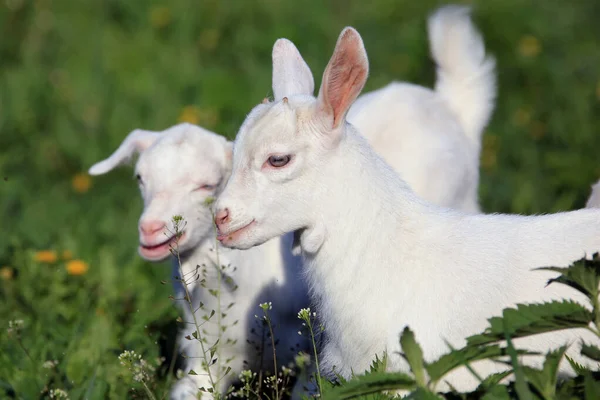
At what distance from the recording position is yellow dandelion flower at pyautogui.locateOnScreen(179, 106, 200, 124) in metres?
7.38

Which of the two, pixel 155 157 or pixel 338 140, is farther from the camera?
pixel 155 157

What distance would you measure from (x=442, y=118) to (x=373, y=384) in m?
2.86

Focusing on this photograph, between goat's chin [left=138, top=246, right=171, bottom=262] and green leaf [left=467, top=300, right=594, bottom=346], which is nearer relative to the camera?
green leaf [left=467, top=300, right=594, bottom=346]

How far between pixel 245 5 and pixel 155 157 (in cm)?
535

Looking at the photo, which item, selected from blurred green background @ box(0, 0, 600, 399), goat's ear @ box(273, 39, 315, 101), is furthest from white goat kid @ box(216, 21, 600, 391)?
blurred green background @ box(0, 0, 600, 399)

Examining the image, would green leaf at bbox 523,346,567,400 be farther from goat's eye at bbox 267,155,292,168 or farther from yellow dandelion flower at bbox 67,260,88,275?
yellow dandelion flower at bbox 67,260,88,275

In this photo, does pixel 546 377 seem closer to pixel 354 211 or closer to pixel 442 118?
pixel 354 211

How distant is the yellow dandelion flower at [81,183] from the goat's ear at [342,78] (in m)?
4.18

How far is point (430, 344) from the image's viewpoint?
10.6 ft

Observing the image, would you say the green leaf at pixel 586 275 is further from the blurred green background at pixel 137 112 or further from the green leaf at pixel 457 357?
the blurred green background at pixel 137 112

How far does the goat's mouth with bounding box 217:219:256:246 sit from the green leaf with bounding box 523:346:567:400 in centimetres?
112

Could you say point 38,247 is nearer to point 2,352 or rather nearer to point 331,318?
point 2,352

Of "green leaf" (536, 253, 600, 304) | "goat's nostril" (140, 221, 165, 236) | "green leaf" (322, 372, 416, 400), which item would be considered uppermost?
"goat's nostril" (140, 221, 165, 236)

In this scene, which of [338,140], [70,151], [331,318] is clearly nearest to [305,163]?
[338,140]
